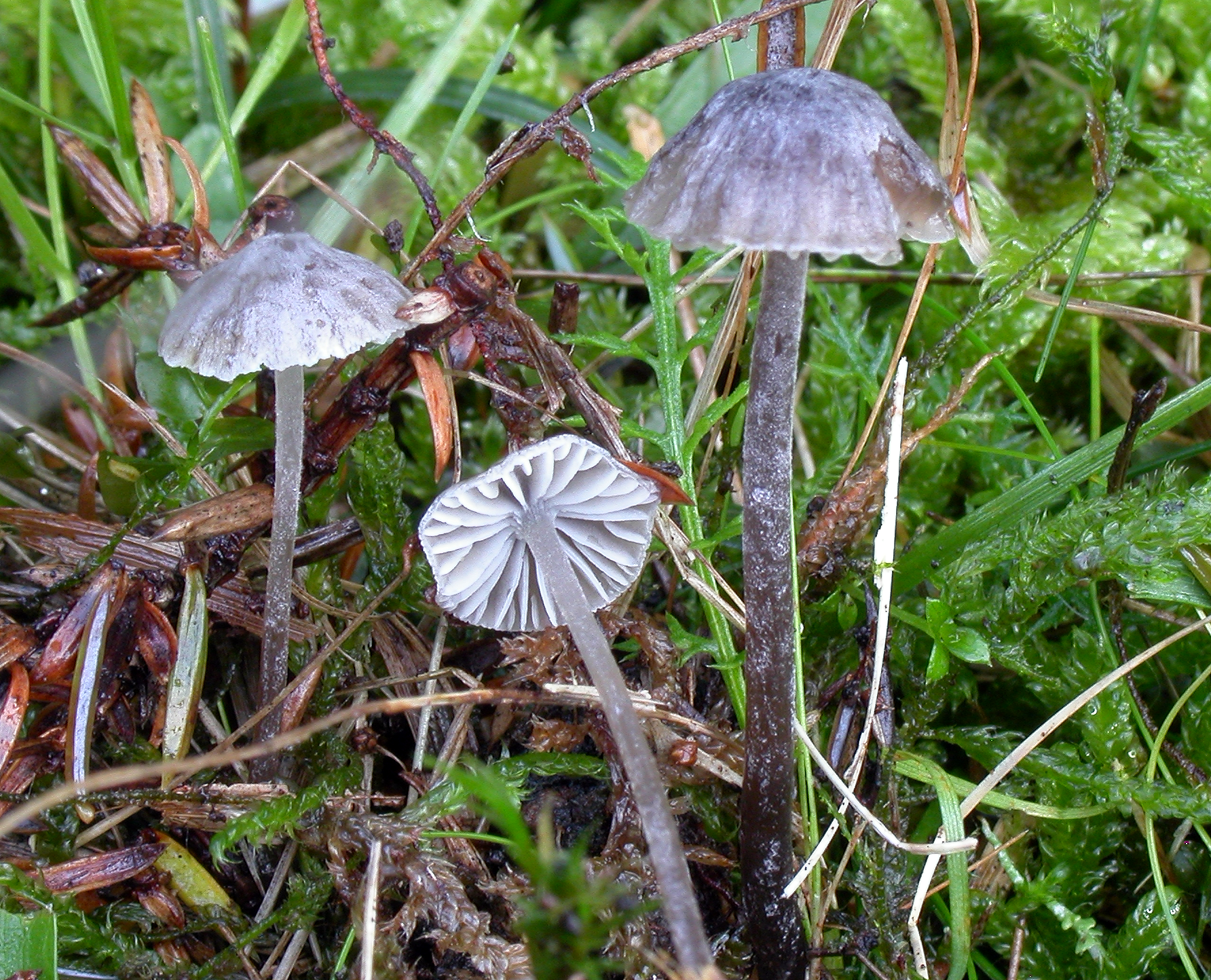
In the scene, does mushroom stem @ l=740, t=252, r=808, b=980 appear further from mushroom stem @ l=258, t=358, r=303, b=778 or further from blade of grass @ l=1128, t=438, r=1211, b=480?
blade of grass @ l=1128, t=438, r=1211, b=480

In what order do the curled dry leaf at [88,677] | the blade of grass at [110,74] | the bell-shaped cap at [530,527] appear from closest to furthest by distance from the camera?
the bell-shaped cap at [530,527]
the curled dry leaf at [88,677]
the blade of grass at [110,74]

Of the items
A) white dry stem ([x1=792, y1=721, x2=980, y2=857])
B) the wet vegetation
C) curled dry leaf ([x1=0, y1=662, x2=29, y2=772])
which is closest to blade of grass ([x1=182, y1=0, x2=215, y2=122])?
the wet vegetation

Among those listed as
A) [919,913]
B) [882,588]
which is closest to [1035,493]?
[882,588]

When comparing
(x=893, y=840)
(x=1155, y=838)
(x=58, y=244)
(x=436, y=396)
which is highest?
(x=58, y=244)

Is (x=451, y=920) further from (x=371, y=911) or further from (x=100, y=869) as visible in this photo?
(x=100, y=869)

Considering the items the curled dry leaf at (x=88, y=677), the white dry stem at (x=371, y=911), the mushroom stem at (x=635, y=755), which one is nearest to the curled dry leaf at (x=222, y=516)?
the curled dry leaf at (x=88, y=677)

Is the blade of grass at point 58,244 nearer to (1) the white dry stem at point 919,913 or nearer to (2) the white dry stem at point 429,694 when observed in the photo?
(2) the white dry stem at point 429,694
